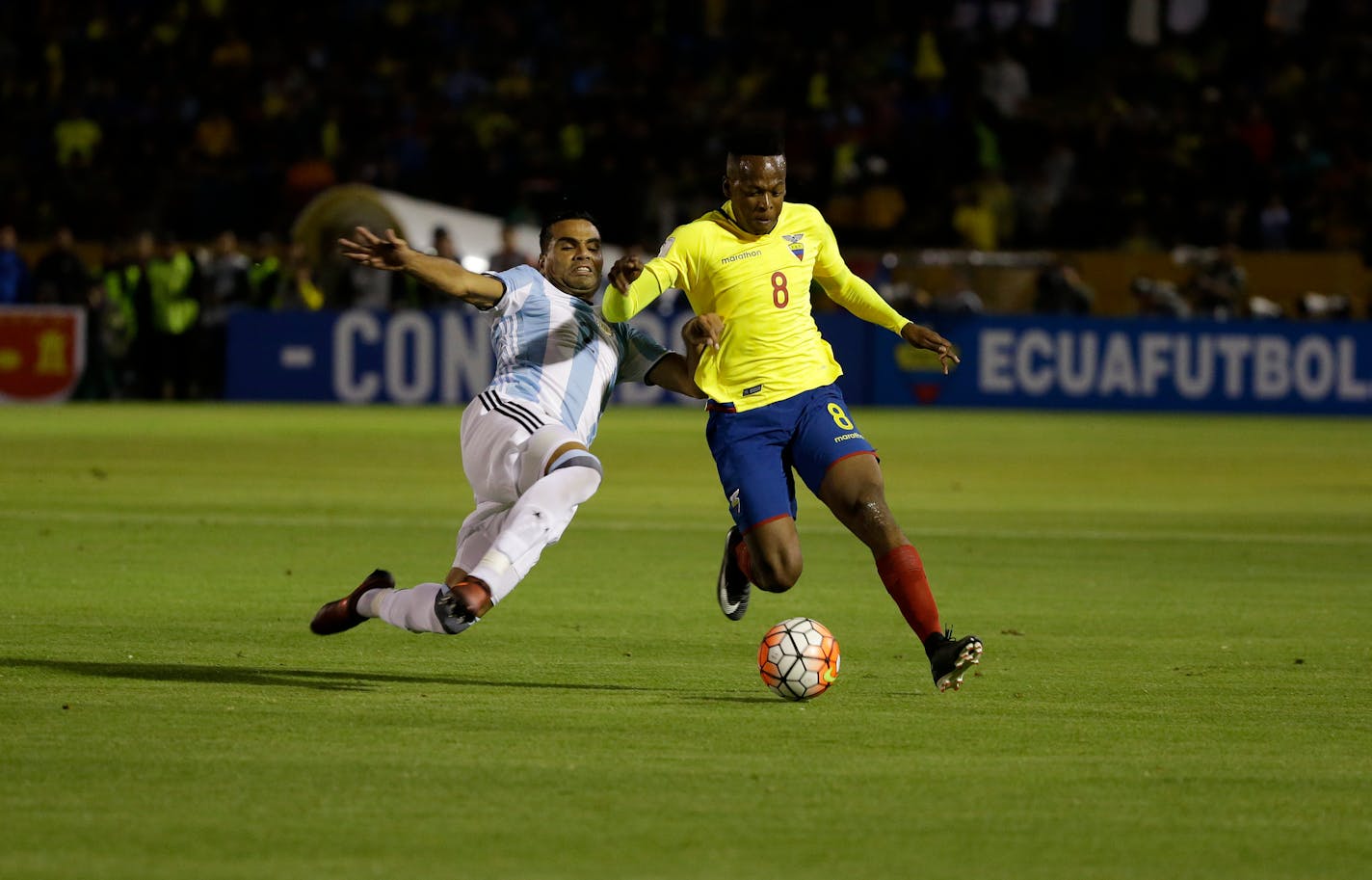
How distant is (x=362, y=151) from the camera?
1369 inches

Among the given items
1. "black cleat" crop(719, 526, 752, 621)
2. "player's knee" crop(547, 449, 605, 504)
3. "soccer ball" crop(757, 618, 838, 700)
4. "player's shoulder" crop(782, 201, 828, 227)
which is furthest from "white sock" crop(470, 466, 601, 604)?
"black cleat" crop(719, 526, 752, 621)

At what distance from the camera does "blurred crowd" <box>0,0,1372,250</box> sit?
30.6 metres

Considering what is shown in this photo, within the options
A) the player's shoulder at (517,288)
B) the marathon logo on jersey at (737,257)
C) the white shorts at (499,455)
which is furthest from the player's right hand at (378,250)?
the marathon logo on jersey at (737,257)

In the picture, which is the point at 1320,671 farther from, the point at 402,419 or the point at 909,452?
the point at 402,419

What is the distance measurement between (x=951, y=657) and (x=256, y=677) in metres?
2.70

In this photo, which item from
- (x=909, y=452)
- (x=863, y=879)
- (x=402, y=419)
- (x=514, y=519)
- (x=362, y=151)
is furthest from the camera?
(x=362, y=151)

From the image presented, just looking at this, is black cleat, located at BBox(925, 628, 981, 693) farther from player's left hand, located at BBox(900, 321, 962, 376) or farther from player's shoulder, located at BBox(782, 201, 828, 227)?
player's shoulder, located at BBox(782, 201, 828, 227)

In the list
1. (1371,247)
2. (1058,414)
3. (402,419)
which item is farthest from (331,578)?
(1371,247)

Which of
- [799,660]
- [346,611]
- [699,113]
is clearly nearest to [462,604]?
[346,611]

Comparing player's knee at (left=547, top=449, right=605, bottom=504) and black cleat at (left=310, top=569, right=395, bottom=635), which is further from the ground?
player's knee at (left=547, top=449, right=605, bottom=504)

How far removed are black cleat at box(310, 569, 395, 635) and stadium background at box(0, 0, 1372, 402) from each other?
19974mm

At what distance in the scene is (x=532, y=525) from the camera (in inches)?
314

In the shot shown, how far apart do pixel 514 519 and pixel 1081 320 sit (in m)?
20.9

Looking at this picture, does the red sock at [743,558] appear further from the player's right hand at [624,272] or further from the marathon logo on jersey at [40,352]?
the marathon logo on jersey at [40,352]
